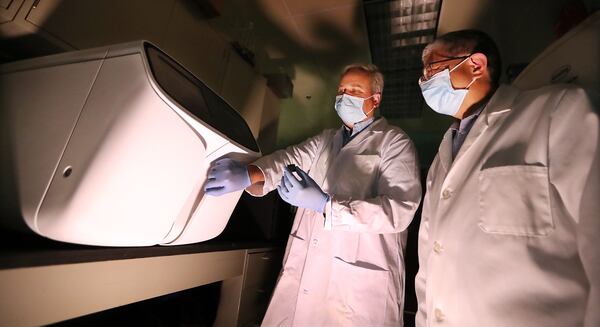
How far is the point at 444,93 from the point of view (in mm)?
779

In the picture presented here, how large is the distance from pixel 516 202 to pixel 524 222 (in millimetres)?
45

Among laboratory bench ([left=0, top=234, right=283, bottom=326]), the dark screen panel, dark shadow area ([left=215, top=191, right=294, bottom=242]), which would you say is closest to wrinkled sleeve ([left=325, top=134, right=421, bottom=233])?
the dark screen panel

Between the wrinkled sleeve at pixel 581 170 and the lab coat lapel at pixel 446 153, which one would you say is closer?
the wrinkled sleeve at pixel 581 170

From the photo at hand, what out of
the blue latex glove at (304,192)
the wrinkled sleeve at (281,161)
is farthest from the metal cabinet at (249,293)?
the blue latex glove at (304,192)

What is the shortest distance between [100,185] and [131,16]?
0.80 metres

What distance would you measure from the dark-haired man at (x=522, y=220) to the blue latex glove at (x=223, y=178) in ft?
1.98

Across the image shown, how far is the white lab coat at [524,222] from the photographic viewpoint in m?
0.41

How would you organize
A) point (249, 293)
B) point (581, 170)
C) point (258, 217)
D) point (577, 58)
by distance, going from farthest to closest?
point (258, 217), point (249, 293), point (577, 58), point (581, 170)

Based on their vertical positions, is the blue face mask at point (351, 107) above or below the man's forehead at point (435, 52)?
below

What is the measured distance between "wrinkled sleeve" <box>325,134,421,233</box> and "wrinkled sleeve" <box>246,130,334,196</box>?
0.27 metres

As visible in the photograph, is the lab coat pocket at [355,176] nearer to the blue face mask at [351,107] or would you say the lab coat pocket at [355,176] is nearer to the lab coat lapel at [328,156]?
the lab coat lapel at [328,156]

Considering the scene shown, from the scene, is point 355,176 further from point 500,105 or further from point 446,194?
point 500,105

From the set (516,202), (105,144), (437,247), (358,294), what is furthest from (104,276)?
(516,202)

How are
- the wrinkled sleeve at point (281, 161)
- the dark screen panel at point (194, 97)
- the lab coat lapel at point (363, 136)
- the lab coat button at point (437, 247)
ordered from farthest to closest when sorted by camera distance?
the lab coat lapel at point (363, 136), the wrinkled sleeve at point (281, 161), the lab coat button at point (437, 247), the dark screen panel at point (194, 97)
